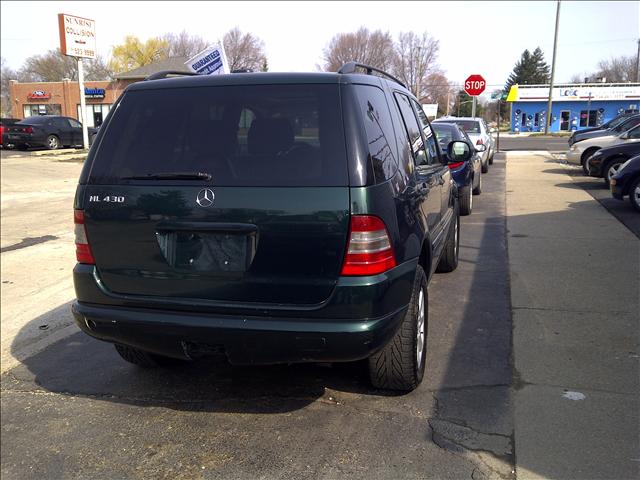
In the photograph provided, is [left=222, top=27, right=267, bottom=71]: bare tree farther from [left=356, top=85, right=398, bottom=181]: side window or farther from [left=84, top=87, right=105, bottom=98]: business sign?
[left=356, top=85, right=398, bottom=181]: side window

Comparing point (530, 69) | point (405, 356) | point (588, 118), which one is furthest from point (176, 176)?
point (530, 69)

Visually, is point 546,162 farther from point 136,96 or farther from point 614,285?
point 136,96

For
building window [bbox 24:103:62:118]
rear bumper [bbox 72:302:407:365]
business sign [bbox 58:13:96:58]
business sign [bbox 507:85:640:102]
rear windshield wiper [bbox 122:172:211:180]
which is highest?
business sign [bbox 58:13:96:58]

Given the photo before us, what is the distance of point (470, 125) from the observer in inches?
594

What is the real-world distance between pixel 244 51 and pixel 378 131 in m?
57.7

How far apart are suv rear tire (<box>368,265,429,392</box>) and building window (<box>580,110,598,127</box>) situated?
130 ft

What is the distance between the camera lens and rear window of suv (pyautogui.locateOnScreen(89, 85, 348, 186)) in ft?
9.35

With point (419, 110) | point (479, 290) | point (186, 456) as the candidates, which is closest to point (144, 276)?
point (186, 456)

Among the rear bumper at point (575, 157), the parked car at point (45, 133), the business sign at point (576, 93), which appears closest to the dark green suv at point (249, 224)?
the rear bumper at point (575, 157)

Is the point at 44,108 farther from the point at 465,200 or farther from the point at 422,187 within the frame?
the point at 422,187

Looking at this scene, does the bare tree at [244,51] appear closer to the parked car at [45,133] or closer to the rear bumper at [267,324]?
the parked car at [45,133]

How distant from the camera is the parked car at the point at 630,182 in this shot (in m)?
9.36

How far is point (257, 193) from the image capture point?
2828mm

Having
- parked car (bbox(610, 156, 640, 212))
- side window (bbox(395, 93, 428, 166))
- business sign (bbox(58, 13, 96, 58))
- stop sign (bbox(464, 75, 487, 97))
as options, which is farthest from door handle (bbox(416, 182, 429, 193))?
business sign (bbox(58, 13, 96, 58))
